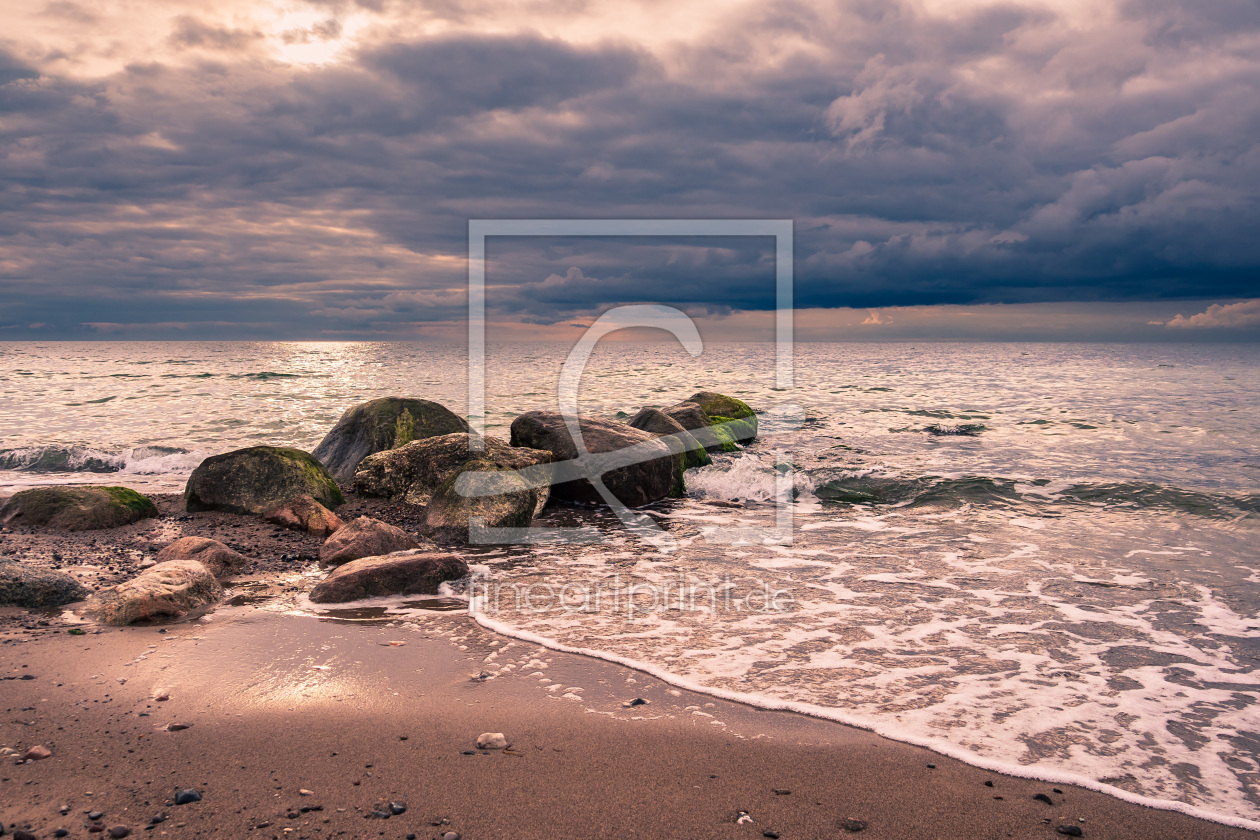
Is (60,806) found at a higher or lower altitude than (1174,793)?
higher

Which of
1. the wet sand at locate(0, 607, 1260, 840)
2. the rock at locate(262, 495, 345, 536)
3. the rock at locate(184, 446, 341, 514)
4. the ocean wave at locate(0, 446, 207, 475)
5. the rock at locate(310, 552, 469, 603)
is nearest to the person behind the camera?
the wet sand at locate(0, 607, 1260, 840)

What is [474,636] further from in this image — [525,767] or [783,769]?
[783,769]

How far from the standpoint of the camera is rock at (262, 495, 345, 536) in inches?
314

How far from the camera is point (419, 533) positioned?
27.3 feet

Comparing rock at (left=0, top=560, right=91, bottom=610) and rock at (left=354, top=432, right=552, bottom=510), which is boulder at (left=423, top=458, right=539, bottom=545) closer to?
rock at (left=354, top=432, right=552, bottom=510)

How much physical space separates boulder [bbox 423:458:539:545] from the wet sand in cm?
348

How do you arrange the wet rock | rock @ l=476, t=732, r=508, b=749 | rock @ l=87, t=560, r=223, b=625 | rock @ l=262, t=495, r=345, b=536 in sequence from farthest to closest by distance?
rock @ l=262, t=495, r=345, b=536 < rock @ l=87, t=560, r=223, b=625 < rock @ l=476, t=732, r=508, b=749 < the wet rock

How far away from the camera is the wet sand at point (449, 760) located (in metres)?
2.85

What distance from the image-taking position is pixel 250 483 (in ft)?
28.6

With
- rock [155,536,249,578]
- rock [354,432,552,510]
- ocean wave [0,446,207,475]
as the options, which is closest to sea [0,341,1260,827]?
ocean wave [0,446,207,475]

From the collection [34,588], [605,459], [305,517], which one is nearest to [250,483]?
[305,517]

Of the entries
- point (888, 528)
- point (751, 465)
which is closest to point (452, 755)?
point (888, 528)

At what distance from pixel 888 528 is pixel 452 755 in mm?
6856

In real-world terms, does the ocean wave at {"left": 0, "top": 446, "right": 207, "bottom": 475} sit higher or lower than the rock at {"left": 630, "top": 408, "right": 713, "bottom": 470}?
lower
